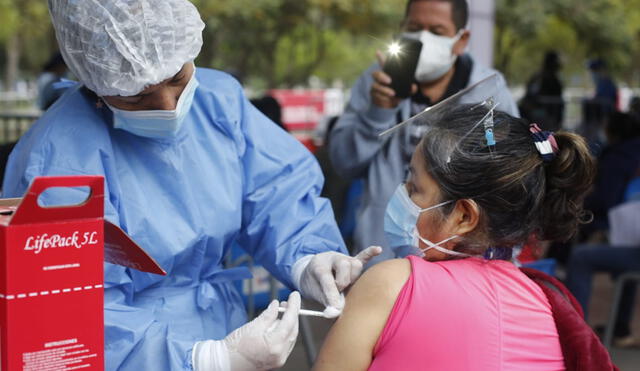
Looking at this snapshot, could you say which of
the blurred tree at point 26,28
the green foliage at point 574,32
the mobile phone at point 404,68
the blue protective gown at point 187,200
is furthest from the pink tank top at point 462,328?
the green foliage at point 574,32

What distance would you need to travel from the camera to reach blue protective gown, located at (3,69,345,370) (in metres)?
1.66

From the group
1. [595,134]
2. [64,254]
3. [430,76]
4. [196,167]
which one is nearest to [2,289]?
[64,254]

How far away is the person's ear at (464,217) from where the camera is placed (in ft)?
5.72

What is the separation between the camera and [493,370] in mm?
1584

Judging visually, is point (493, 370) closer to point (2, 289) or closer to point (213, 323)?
point (213, 323)

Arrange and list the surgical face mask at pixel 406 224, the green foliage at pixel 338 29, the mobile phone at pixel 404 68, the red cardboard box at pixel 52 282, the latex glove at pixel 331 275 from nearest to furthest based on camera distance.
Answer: the red cardboard box at pixel 52 282, the latex glove at pixel 331 275, the surgical face mask at pixel 406 224, the mobile phone at pixel 404 68, the green foliage at pixel 338 29

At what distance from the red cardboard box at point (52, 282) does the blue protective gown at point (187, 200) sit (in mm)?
321

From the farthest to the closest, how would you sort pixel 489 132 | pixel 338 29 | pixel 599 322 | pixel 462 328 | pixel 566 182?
1. pixel 338 29
2. pixel 599 322
3. pixel 566 182
4. pixel 489 132
5. pixel 462 328

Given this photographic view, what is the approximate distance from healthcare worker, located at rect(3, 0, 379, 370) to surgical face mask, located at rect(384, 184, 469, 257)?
119mm

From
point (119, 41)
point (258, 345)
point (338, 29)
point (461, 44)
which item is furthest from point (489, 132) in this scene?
point (338, 29)

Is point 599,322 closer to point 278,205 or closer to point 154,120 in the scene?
point 278,205

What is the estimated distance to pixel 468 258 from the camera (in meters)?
1.77

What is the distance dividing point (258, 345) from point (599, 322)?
4302 millimetres

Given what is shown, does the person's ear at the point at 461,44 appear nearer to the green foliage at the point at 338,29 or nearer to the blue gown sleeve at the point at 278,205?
the blue gown sleeve at the point at 278,205
